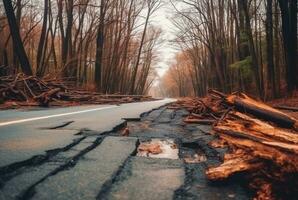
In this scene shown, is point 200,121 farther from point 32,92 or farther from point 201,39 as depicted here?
point 201,39

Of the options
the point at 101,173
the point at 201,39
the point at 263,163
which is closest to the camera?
the point at 263,163

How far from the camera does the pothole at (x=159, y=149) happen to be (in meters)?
3.70

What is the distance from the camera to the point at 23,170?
2.64 meters

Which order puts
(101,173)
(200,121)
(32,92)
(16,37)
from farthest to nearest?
(16,37)
(32,92)
(200,121)
(101,173)

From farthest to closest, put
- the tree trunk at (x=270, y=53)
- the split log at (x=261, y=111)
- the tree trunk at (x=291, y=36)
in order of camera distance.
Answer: the tree trunk at (x=270, y=53) → the tree trunk at (x=291, y=36) → the split log at (x=261, y=111)

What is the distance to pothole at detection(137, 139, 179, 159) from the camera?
3.70 metres

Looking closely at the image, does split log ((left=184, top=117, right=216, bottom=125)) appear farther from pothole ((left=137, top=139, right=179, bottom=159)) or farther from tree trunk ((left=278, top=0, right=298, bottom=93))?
tree trunk ((left=278, top=0, right=298, bottom=93))

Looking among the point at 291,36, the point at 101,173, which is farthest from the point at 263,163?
the point at 291,36

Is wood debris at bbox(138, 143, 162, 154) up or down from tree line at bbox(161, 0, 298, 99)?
down

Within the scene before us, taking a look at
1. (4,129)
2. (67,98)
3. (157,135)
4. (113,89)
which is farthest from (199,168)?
(113,89)

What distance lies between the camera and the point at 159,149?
4.00 metres

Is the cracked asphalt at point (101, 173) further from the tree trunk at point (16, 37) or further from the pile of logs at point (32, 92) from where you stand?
the tree trunk at point (16, 37)

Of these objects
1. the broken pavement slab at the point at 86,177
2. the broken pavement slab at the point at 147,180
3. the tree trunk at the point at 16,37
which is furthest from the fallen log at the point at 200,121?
the tree trunk at the point at 16,37

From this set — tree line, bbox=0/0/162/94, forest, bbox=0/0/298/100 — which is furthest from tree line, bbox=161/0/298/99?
tree line, bbox=0/0/162/94
